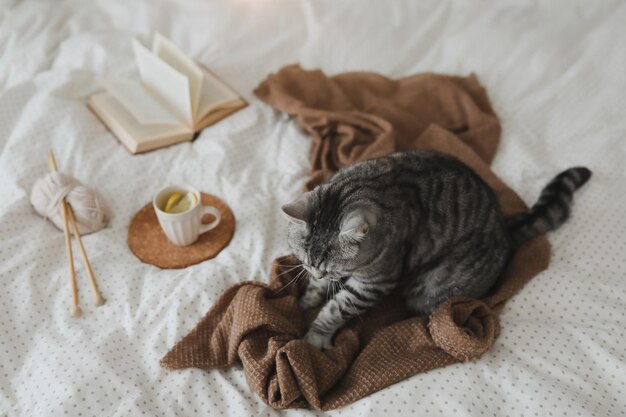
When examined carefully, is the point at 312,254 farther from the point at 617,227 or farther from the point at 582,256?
the point at 617,227

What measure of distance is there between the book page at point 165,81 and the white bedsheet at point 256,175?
104 mm

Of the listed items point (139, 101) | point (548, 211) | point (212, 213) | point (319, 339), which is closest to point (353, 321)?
point (319, 339)

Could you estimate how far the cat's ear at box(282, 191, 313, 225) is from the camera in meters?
0.98

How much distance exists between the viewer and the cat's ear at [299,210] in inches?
38.8

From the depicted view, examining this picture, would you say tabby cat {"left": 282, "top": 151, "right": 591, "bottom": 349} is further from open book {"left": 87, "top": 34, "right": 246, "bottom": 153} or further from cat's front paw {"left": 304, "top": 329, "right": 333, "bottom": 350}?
open book {"left": 87, "top": 34, "right": 246, "bottom": 153}

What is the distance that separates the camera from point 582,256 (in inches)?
48.1

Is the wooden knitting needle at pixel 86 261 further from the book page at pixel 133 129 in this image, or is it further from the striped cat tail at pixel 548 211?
the striped cat tail at pixel 548 211

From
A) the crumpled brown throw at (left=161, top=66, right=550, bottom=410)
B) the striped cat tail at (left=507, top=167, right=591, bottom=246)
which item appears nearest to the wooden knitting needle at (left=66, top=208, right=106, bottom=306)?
the crumpled brown throw at (left=161, top=66, right=550, bottom=410)

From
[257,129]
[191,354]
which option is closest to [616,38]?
[257,129]

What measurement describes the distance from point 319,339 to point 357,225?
316mm

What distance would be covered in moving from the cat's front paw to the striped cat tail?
0.55m

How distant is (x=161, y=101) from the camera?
5.24ft

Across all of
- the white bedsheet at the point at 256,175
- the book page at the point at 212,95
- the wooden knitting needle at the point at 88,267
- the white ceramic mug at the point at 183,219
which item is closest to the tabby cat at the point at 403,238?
the white bedsheet at the point at 256,175

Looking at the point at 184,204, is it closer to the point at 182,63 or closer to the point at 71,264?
the point at 71,264
